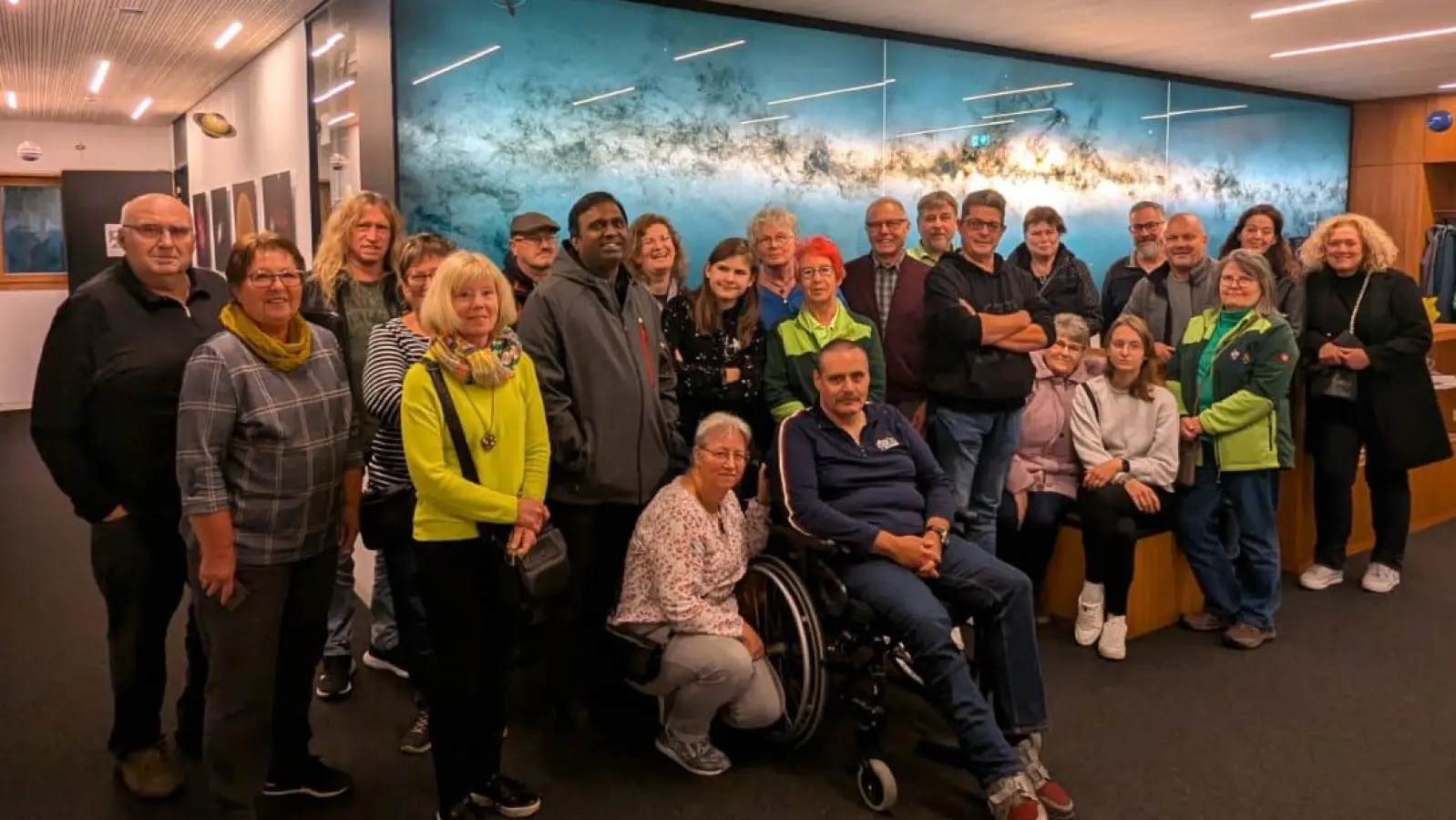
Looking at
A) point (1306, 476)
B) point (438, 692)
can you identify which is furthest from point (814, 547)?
point (1306, 476)

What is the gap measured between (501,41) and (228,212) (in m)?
4.08

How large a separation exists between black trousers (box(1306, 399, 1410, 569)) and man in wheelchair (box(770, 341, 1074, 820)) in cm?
236

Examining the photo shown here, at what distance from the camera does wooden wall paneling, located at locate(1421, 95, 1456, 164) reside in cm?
989

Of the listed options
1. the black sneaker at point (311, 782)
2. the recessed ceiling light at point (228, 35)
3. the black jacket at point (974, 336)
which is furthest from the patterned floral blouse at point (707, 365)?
the recessed ceiling light at point (228, 35)

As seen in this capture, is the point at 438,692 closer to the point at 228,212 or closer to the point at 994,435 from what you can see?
the point at 994,435

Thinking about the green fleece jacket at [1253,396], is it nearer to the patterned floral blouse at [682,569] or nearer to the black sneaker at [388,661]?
the patterned floral blouse at [682,569]

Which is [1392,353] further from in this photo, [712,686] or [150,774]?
[150,774]

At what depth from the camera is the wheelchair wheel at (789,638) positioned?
2.99 meters

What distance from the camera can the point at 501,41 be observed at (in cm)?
498

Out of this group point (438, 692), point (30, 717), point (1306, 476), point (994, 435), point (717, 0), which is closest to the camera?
point (438, 692)

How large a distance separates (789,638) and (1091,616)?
1462 mm

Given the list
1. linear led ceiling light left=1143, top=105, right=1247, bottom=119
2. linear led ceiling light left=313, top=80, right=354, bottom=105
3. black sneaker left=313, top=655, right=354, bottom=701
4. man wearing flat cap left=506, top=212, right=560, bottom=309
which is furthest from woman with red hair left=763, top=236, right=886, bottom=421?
linear led ceiling light left=1143, top=105, right=1247, bottom=119

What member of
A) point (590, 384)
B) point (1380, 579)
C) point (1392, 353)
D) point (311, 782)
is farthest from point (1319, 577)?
point (311, 782)

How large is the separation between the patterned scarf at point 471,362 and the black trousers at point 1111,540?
242cm
